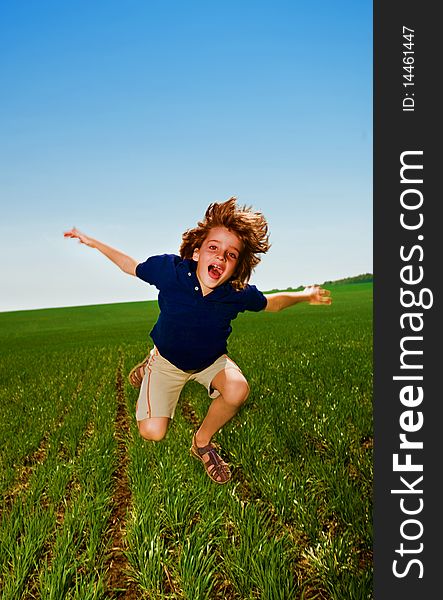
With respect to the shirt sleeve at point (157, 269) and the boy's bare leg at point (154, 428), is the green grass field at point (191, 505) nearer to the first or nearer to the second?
the boy's bare leg at point (154, 428)

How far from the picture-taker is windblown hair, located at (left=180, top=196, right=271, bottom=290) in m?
4.49

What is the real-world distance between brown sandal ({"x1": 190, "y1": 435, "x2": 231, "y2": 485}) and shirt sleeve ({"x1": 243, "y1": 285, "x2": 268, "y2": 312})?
1336mm

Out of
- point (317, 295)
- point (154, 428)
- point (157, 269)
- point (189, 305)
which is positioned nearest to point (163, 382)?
point (154, 428)

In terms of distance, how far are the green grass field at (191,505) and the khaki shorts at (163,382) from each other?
354 millimetres

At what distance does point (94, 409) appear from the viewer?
7570 millimetres

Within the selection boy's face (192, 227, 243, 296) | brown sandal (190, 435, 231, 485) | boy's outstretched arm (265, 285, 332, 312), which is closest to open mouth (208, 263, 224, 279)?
boy's face (192, 227, 243, 296)

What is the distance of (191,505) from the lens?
3982mm

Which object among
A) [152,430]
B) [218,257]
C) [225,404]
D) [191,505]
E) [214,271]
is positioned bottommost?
[191,505]

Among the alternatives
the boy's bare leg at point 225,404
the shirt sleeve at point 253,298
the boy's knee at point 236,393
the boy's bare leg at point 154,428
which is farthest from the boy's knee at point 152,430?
the shirt sleeve at point 253,298

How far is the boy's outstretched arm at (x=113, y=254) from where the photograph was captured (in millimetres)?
4863

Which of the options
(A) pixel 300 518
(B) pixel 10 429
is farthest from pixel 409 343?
(B) pixel 10 429

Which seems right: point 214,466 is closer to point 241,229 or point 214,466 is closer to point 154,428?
point 154,428

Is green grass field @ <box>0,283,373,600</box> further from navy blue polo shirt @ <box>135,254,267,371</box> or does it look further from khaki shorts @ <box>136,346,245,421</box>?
navy blue polo shirt @ <box>135,254,267,371</box>

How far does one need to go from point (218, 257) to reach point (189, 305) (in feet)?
1.98
